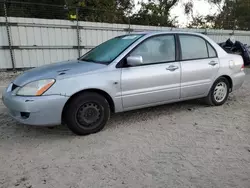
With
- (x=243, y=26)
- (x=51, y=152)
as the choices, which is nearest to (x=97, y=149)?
(x=51, y=152)

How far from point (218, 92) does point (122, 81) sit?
2.39 m

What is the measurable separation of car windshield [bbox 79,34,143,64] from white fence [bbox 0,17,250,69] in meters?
5.14

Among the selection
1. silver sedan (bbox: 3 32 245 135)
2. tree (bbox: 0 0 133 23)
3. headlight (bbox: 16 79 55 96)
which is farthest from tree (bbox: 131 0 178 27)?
headlight (bbox: 16 79 55 96)

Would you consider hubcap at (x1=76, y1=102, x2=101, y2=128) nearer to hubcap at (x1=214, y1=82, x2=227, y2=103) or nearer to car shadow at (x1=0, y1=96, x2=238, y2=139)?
car shadow at (x1=0, y1=96, x2=238, y2=139)

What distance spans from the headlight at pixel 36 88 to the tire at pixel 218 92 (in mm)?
3250

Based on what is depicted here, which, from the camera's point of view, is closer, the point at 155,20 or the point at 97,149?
the point at 97,149

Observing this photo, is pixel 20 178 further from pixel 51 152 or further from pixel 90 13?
pixel 90 13

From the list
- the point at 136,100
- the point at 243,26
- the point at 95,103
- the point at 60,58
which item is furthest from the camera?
the point at 243,26

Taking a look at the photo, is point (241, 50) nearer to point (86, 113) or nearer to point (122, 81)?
point (122, 81)

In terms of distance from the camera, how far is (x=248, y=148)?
3146mm

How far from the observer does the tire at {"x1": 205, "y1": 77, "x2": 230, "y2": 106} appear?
16.0 feet

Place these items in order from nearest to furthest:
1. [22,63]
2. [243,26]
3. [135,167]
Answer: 1. [135,167]
2. [22,63]
3. [243,26]

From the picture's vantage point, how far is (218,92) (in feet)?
16.3

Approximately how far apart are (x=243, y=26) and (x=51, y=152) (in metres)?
22.0
